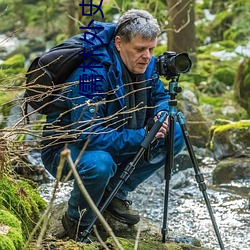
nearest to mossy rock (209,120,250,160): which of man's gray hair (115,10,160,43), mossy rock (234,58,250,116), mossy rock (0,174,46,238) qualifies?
mossy rock (234,58,250,116)

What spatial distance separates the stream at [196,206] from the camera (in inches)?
190

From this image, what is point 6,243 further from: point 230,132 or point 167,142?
point 230,132

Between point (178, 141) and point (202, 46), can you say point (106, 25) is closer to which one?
point (178, 141)

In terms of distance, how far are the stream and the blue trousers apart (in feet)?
2.52

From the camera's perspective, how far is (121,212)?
3930 millimetres

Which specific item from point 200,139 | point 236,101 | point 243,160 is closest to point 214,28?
point 236,101

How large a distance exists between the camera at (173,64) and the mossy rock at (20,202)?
102 centimetres

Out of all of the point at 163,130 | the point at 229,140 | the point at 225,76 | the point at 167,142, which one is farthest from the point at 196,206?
the point at 225,76

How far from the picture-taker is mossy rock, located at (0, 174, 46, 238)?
317cm

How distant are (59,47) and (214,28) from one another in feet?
35.1

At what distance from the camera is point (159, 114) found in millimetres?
3611

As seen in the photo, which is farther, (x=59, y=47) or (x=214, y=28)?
(x=214, y=28)

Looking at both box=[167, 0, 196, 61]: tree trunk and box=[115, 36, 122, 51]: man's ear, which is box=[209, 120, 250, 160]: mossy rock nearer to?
box=[167, 0, 196, 61]: tree trunk

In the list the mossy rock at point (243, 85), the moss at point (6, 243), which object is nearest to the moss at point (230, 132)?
the mossy rock at point (243, 85)
